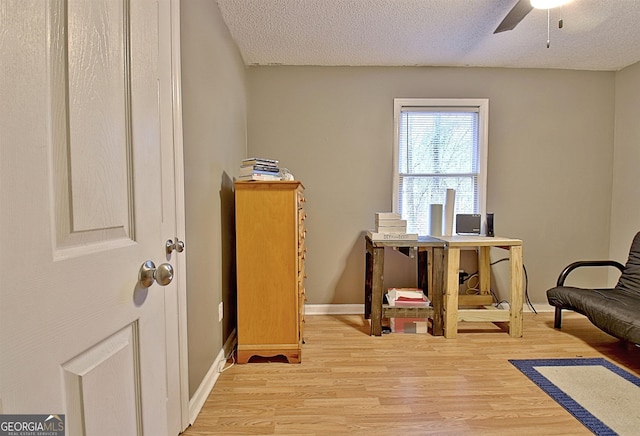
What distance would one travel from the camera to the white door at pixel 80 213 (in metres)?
0.50

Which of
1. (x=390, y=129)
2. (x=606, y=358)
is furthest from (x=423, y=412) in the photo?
(x=390, y=129)

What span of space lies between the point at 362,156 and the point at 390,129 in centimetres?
38

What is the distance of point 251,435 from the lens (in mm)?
1540

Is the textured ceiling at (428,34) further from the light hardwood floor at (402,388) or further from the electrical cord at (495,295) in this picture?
the light hardwood floor at (402,388)

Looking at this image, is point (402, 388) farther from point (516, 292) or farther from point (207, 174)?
point (207, 174)

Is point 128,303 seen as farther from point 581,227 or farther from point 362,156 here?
point 581,227

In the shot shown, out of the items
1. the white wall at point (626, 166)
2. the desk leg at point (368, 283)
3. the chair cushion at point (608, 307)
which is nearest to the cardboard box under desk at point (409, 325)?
the desk leg at point (368, 283)

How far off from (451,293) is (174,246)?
85.4 inches

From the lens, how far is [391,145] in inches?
127

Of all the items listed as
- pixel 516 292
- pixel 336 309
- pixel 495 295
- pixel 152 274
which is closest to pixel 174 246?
pixel 152 274

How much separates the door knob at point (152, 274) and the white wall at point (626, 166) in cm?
398

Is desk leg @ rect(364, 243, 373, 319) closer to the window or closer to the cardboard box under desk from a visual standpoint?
the cardboard box under desk

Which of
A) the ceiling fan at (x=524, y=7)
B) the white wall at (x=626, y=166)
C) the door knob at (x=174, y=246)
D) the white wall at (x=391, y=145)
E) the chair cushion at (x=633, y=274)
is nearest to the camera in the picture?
the door knob at (x=174, y=246)

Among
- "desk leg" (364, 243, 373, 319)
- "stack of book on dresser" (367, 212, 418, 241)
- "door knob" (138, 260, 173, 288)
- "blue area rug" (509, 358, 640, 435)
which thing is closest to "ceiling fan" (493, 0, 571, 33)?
"stack of book on dresser" (367, 212, 418, 241)
